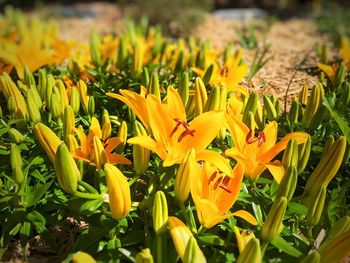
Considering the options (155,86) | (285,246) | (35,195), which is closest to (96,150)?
(35,195)

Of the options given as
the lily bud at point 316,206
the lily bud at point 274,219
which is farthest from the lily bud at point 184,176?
the lily bud at point 316,206

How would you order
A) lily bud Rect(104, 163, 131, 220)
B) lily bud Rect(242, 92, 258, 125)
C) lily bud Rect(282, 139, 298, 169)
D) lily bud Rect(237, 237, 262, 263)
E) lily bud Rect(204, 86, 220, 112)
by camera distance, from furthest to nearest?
lily bud Rect(242, 92, 258, 125)
lily bud Rect(204, 86, 220, 112)
lily bud Rect(282, 139, 298, 169)
lily bud Rect(104, 163, 131, 220)
lily bud Rect(237, 237, 262, 263)

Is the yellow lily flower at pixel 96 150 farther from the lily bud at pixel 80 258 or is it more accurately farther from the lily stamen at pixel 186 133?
the lily bud at pixel 80 258

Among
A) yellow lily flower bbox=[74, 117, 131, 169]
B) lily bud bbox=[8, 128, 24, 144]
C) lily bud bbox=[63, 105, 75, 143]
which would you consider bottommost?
lily bud bbox=[8, 128, 24, 144]

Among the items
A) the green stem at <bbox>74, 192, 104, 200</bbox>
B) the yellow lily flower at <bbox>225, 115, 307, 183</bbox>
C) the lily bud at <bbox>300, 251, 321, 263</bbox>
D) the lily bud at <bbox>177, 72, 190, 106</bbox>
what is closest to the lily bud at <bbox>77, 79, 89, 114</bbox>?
the lily bud at <bbox>177, 72, 190, 106</bbox>

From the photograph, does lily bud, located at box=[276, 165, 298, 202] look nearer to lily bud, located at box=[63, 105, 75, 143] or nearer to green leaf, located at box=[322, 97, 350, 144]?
green leaf, located at box=[322, 97, 350, 144]

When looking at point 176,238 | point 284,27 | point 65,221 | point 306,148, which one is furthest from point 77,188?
point 284,27
